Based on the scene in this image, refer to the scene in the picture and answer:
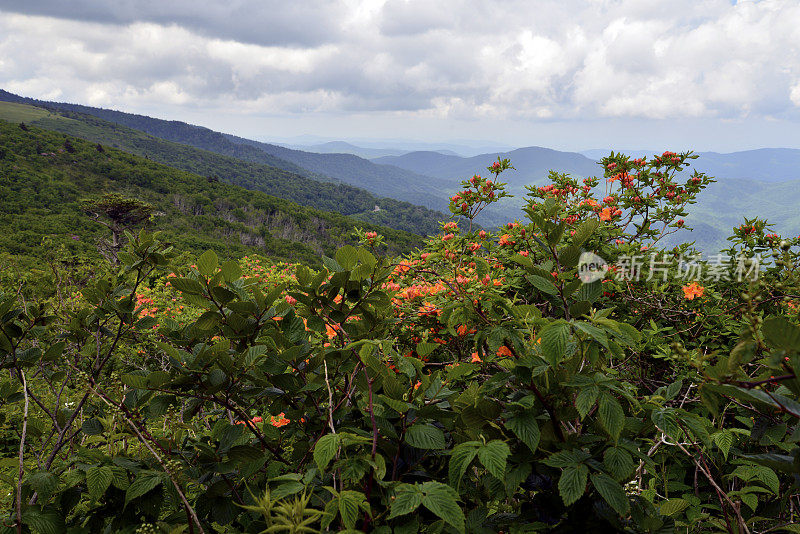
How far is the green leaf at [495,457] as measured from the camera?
2.90 feet

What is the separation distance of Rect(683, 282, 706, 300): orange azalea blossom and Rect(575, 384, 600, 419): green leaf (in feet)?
8.89

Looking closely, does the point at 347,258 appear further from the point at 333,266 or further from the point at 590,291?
the point at 590,291

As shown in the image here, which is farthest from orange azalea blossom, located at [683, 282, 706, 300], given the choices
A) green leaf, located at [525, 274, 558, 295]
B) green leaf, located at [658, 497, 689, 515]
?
green leaf, located at [525, 274, 558, 295]

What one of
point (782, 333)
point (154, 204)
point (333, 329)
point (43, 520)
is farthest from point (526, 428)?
point (154, 204)

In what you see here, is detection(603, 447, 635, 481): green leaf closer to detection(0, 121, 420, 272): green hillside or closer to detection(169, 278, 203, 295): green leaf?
detection(169, 278, 203, 295): green leaf

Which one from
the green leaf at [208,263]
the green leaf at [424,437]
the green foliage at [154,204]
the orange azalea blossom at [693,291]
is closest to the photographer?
the green leaf at [424,437]

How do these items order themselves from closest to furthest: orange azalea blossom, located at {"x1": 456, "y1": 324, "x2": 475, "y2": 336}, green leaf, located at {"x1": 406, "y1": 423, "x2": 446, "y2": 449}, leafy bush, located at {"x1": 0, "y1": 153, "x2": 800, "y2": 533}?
leafy bush, located at {"x1": 0, "y1": 153, "x2": 800, "y2": 533} → green leaf, located at {"x1": 406, "y1": 423, "x2": 446, "y2": 449} → orange azalea blossom, located at {"x1": 456, "y1": 324, "x2": 475, "y2": 336}

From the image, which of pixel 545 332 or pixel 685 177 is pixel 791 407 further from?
pixel 685 177

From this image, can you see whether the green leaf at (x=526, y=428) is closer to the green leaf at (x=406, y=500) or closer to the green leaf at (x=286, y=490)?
the green leaf at (x=406, y=500)

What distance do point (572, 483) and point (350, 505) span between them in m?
0.54

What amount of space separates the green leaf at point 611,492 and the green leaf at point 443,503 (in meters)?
0.36

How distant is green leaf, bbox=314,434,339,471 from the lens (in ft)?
2.83

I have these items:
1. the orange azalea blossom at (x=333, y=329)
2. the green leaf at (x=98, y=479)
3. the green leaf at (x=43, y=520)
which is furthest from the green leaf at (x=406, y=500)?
the green leaf at (x=43, y=520)

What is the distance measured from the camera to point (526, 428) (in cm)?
102
